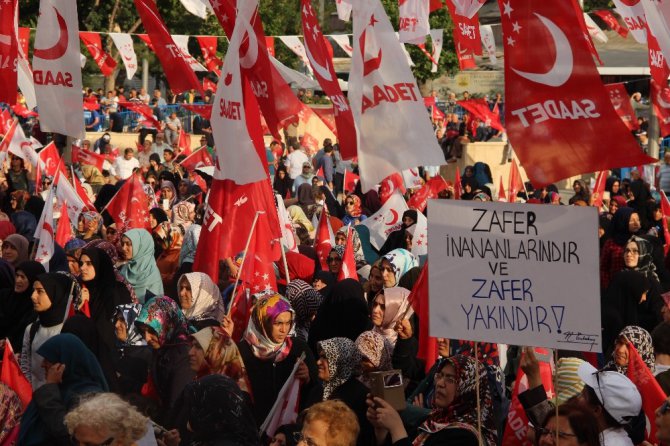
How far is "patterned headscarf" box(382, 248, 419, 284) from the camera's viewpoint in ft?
33.0

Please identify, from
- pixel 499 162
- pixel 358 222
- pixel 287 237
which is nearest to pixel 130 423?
pixel 287 237

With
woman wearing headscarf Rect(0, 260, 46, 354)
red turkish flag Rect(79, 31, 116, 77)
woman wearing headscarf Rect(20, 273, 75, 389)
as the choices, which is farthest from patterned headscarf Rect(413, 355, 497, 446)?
red turkish flag Rect(79, 31, 116, 77)

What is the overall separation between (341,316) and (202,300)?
37.0 inches

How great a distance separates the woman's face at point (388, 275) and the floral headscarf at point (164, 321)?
2449mm

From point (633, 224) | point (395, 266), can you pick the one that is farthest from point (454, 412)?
point (633, 224)

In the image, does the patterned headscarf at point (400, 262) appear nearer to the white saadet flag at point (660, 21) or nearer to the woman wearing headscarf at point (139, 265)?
the woman wearing headscarf at point (139, 265)

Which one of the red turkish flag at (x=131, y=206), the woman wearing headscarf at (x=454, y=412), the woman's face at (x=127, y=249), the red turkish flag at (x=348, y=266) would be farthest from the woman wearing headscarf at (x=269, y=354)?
the red turkish flag at (x=131, y=206)

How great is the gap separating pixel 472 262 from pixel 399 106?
10.1 ft

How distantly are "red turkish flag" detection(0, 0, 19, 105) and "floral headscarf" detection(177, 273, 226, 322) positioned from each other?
145 inches

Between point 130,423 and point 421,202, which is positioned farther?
point 421,202

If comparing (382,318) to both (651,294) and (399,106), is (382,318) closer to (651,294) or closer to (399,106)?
(399,106)

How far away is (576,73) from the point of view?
7082 millimetres

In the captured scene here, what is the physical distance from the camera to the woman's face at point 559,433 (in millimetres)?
5027

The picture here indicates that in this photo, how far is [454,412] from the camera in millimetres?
5887
